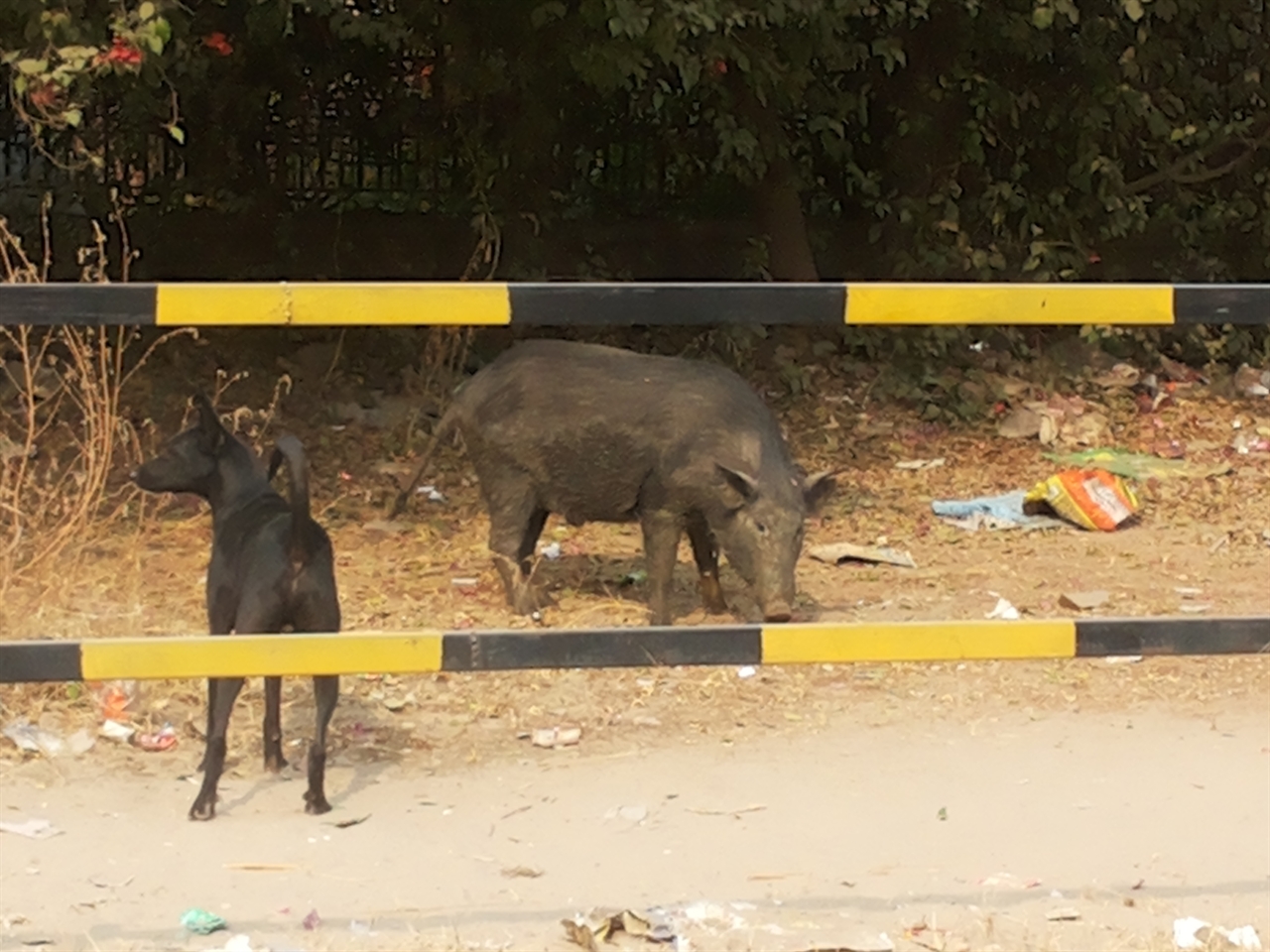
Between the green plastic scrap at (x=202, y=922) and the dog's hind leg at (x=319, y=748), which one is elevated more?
the dog's hind leg at (x=319, y=748)

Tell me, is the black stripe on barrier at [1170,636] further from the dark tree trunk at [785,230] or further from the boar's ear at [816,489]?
the dark tree trunk at [785,230]

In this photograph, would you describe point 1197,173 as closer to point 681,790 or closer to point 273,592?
point 681,790

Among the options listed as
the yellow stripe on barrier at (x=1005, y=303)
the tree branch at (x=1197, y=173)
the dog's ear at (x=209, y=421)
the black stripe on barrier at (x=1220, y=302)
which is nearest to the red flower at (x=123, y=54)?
the dog's ear at (x=209, y=421)

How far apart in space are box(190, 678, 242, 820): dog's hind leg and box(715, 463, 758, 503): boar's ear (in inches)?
89.3

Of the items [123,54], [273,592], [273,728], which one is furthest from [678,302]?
[123,54]

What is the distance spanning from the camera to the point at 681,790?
16.8 ft

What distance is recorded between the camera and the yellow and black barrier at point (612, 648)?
3.32 meters

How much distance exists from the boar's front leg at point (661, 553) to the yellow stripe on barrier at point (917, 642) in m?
3.48

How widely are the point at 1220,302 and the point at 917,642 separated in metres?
0.83

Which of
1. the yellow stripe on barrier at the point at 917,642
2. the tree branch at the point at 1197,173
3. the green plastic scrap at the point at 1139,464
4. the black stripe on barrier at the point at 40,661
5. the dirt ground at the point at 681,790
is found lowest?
the dirt ground at the point at 681,790

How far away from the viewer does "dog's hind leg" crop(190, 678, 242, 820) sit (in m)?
4.85

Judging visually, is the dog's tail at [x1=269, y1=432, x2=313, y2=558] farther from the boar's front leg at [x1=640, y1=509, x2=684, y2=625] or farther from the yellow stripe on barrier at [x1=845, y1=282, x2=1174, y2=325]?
the boar's front leg at [x1=640, y1=509, x2=684, y2=625]

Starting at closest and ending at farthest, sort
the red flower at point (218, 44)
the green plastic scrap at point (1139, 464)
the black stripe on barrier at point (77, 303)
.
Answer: the black stripe on barrier at point (77, 303) → the red flower at point (218, 44) → the green plastic scrap at point (1139, 464)

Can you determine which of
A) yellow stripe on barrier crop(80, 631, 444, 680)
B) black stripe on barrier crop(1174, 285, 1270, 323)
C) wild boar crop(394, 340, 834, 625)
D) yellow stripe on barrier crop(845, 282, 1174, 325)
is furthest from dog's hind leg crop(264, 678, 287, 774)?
black stripe on barrier crop(1174, 285, 1270, 323)
